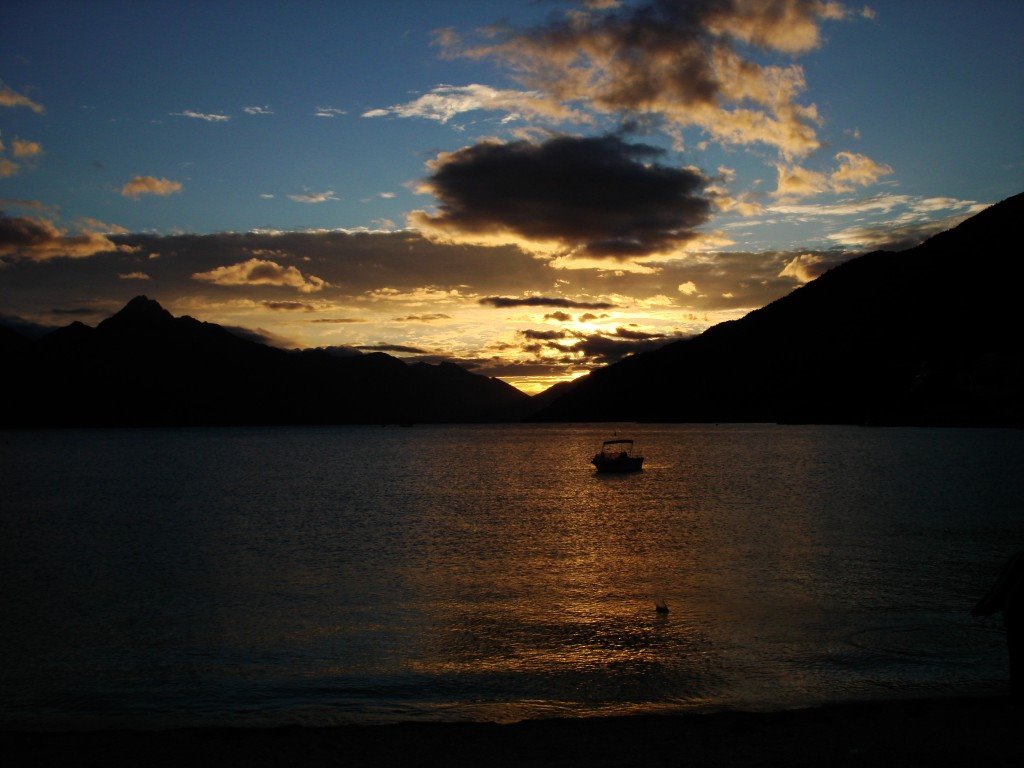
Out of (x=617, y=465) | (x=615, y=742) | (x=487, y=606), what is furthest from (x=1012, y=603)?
(x=617, y=465)

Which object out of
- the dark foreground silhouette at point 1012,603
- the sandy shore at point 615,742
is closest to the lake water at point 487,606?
the sandy shore at point 615,742

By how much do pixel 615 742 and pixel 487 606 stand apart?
1254 centimetres

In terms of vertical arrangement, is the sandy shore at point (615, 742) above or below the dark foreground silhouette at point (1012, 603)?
below

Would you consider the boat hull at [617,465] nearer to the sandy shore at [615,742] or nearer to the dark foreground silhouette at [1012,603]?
the sandy shore at [615,742]

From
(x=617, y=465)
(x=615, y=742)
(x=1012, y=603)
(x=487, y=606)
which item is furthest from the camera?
(x=617, y=465)

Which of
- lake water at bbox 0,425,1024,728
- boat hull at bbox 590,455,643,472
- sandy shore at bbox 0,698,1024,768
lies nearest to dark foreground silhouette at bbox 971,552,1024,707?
sandy shore at bbox 0,698,1024,768

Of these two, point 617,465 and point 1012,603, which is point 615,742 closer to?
point 1012,603

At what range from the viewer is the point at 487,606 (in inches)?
981

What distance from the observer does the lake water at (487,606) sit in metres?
16.0

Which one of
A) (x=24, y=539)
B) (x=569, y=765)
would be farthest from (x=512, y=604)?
(x=24, y=539)

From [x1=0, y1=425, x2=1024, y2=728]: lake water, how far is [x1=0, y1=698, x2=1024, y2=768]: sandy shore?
120 centimetres

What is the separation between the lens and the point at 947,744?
1205 centimetres

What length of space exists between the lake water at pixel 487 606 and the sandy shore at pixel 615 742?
120cm

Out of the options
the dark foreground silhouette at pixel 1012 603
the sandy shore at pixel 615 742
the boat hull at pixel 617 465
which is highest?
the dark foreground silhouette at pixel 1012 603
